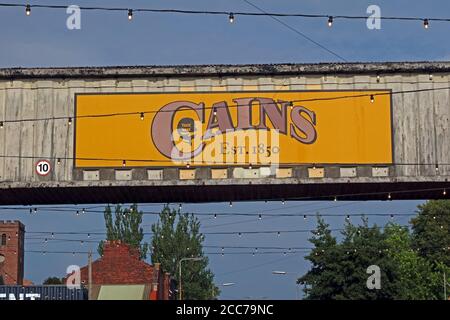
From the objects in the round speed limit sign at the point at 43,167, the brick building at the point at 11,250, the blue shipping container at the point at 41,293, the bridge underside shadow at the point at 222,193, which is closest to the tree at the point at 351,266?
the blue shipping container at the point at 41,293

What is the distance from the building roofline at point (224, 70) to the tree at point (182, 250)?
6262 centimetres

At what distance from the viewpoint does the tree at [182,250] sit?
94625mm

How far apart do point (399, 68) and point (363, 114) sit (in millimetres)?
2125

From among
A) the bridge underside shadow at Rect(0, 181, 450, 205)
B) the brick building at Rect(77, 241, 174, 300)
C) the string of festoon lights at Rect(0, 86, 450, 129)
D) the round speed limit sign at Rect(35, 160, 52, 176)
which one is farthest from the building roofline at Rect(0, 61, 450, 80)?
the brick building at Rect(77, 241, 174, 300)

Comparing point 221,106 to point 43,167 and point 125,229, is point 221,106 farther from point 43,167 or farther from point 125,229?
point 125,229

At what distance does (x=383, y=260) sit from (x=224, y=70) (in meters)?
60.6

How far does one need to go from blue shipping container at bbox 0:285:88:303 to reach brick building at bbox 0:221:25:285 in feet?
174

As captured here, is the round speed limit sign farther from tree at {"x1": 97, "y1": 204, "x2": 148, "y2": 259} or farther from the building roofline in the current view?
tree at {"x1": 97, "y1": 204, "x2": 148, "y2": 259}

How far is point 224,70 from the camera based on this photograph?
31.5 meters

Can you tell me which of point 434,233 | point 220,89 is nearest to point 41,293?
point 220,89

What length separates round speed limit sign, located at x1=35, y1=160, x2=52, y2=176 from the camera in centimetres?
3152

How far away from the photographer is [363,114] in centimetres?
3148
